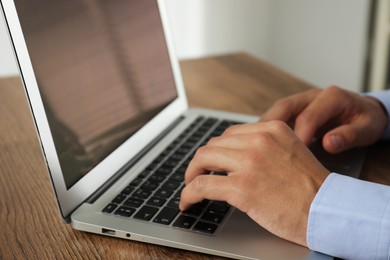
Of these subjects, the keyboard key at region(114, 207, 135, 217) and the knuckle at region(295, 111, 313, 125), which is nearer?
the keyboard key at region(114, 207, 135, 217)

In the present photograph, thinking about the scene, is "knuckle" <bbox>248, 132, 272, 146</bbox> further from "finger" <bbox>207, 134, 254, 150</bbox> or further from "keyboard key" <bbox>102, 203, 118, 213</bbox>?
"keyboard key" <bbox>102, 203, 118, 213</bbox>

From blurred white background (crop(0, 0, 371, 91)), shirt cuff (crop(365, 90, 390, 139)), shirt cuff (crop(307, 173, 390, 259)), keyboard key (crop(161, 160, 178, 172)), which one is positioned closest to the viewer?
shirt cuff (crop(307, 173, 390, 259))

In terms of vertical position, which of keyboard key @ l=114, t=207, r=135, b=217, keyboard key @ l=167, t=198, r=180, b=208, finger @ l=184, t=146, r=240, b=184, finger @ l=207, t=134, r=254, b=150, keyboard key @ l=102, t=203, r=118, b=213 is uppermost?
finger @ l=207, t=134, r=254, b=150

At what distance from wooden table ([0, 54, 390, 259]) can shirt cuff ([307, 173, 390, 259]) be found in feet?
0.47

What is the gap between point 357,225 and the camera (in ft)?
2.11

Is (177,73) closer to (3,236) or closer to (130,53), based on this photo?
(130,53)

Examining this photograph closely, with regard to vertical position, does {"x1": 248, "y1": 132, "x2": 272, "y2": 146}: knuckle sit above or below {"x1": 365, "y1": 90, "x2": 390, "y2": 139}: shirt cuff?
above

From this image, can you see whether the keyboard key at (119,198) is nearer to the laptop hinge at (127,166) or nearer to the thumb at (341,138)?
the laptop hinge at (127,166)

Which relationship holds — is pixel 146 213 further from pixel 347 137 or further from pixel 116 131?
pixel 347 137

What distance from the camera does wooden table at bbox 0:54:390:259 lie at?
2.15 feet

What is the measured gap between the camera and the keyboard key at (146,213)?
0.68 meters

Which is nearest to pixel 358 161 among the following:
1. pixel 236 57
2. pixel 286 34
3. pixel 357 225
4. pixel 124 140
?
pixel 357 225

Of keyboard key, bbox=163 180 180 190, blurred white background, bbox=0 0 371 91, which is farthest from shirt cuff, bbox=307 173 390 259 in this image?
blurred white background, bbox=0 0 371 91

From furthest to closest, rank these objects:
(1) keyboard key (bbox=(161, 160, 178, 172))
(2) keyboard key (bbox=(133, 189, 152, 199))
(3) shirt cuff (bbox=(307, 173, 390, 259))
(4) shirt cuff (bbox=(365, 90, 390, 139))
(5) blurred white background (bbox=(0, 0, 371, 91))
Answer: (5) blurred white background (bbox=(0, 0, 371, 91))
(4) shirt cuff (bbox=(365, 90, 390, 139))
(1) keyboard key (bbox=(161, 160, 178, 172))
(2) keyboard key (bbox=(133, 189, 152, 199))
(3) shirt cuff (bbox=(307, 173, 390, 259))
